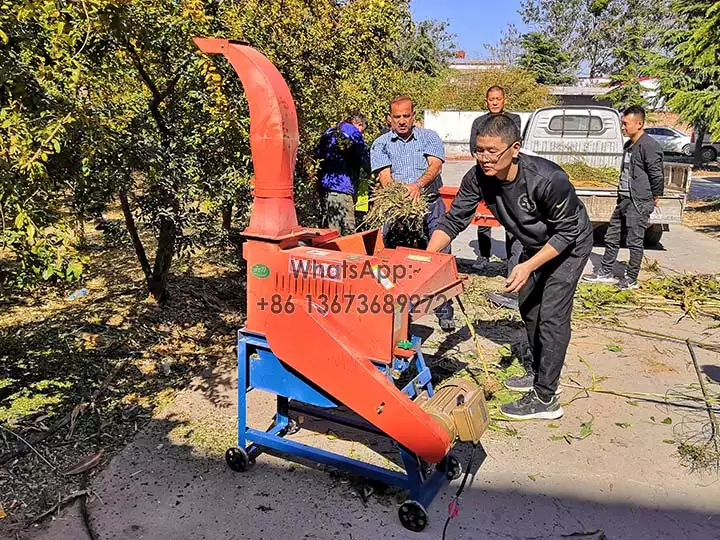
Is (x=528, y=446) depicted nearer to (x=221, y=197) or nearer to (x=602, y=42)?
(x=221, y=197)

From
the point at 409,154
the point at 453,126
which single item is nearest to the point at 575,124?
the point at 409,154

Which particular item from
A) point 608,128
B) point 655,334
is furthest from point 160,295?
point 608,128

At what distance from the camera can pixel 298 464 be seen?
3.58m

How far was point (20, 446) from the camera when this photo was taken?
11.9 feet

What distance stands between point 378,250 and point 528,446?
1.60 meters

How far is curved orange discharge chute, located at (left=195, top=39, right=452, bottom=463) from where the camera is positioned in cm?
285

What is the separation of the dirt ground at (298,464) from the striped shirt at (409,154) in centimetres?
155

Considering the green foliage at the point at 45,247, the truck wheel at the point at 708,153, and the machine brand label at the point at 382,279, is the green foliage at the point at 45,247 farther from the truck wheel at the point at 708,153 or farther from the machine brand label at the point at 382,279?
the truck wheel at the point at 708,153

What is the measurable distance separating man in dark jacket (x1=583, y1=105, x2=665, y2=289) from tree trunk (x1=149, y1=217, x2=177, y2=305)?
5185 mm

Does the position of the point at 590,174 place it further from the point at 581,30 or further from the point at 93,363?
the point at 581,30

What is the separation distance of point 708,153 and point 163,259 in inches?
1104

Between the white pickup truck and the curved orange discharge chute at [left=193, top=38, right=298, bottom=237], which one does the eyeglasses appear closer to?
the curved orange discharge chute at [left=193, top=38, right=298, bottom=237]

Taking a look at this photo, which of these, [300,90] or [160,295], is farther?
[160,295]

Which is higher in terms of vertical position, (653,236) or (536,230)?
(536,230)
